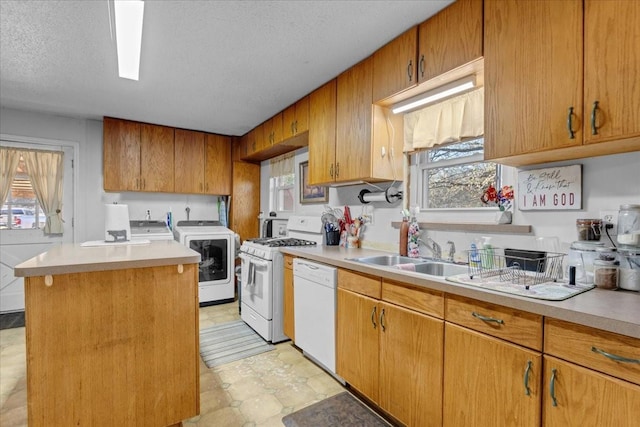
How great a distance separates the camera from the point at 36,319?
142 centimetres

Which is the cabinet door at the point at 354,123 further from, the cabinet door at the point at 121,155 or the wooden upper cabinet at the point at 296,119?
the cabinet door at the point at 121,155

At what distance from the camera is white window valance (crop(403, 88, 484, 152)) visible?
1929mm

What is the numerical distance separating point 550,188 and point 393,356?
120cm

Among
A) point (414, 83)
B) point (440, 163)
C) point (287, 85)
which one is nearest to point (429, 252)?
point (440, 163)

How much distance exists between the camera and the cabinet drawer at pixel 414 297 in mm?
1453

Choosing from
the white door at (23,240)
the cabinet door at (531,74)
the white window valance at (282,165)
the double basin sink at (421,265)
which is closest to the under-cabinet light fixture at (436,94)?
the cabinet door at (531,74)

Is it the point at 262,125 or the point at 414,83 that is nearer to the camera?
the point at 414,83

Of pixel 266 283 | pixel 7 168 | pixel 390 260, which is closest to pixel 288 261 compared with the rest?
pixel 266 283

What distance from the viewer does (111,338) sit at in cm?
156

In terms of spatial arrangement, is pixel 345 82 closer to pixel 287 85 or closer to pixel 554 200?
pixel 287 85

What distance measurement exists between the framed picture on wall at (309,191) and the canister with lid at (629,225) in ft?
7.59

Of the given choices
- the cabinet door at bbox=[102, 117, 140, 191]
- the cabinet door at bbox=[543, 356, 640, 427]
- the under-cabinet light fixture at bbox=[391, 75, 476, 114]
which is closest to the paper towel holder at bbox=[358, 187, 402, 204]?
the under-cabinet light fixture at bbox=[391, 75, 476, 114]

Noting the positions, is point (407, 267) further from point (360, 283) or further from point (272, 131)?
point (272, 131)

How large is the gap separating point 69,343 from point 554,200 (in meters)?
2.50
